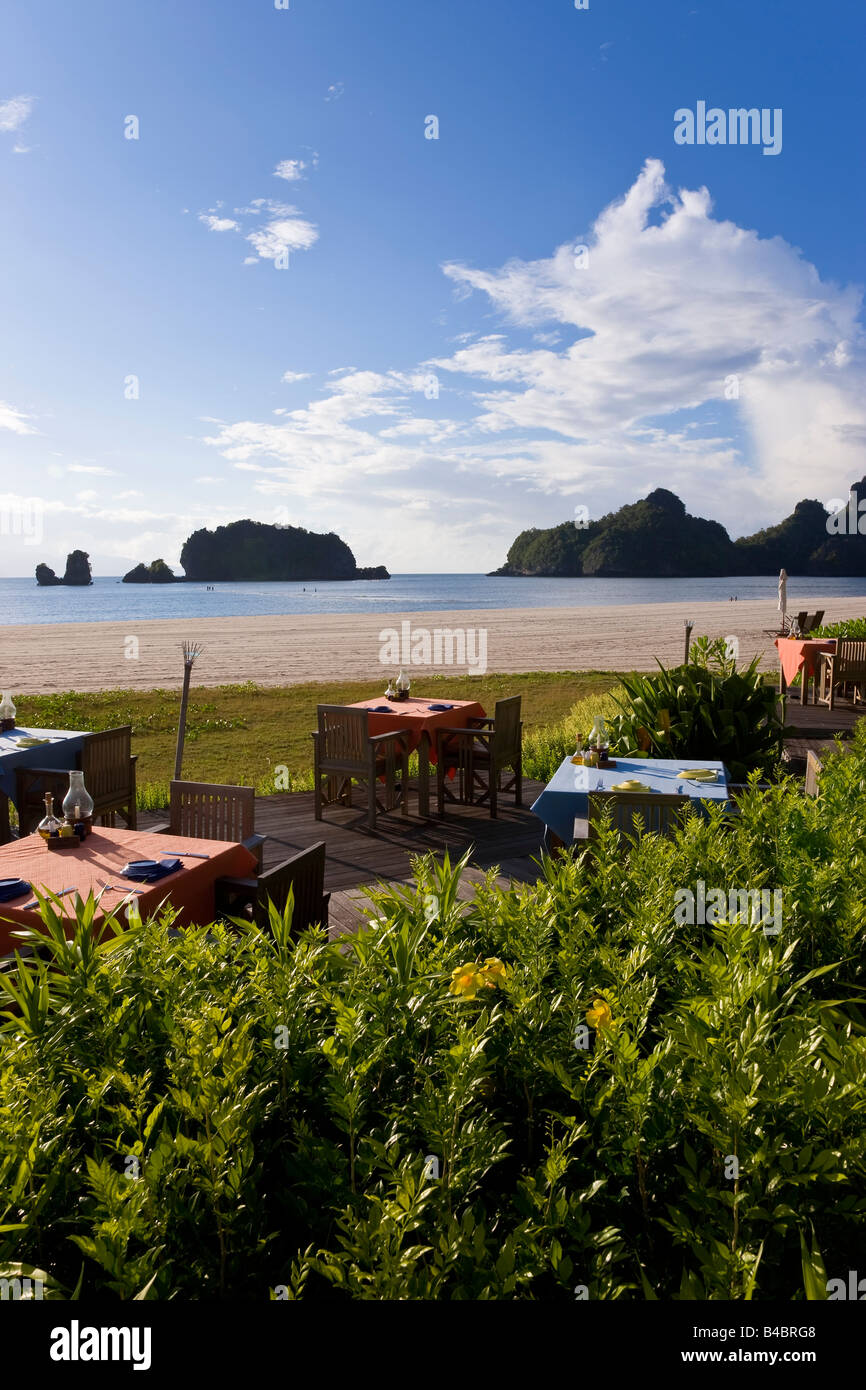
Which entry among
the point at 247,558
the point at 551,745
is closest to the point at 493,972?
the point at 551,745

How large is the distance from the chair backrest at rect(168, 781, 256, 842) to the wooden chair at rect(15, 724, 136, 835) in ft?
4.81

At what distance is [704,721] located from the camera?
733 cm

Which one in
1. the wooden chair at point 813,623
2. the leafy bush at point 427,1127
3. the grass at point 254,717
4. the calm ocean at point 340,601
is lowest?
the grass at point 254,717

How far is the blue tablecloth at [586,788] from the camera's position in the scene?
17.7 ft

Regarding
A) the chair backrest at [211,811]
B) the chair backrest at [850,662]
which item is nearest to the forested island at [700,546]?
the chair backrest at [850,662]

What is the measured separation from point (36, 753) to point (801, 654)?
11.8 metres

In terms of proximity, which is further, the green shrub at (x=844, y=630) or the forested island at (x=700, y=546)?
the forested island at (x=700, y=546)

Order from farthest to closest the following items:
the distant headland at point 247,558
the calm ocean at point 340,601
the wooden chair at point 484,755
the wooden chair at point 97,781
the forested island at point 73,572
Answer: the distant headland at point 247,558 → the forested island at point 73,572 → the calm ocean at point 340,601 → the wooden chair at point 484,755 → the wooden chair at point 97,781

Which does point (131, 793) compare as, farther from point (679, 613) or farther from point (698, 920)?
point (679, 613)

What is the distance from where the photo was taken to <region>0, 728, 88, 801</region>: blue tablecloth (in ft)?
21.3

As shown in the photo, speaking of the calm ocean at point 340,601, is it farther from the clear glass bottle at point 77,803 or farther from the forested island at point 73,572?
the clear glass bottle at point 77,803

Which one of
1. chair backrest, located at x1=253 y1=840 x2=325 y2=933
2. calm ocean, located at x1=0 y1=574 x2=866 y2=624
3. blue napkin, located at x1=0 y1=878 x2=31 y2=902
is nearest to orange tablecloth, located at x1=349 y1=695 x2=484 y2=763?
chair backrest, located at x1=253 y1=840 x2=325 y2=933

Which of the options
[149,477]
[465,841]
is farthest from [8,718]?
[149,477]

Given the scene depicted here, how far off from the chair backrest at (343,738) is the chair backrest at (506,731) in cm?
126
